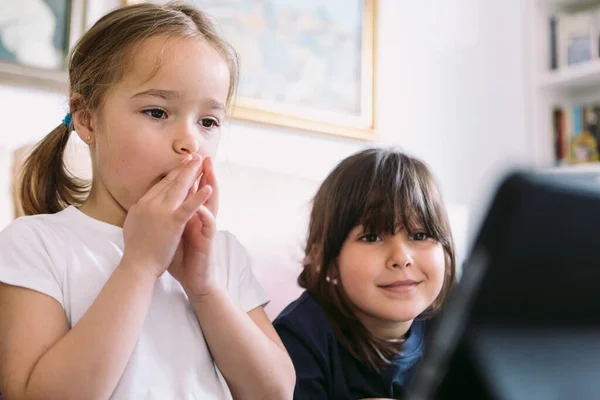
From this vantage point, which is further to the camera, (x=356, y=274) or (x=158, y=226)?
(x=356, y=274)

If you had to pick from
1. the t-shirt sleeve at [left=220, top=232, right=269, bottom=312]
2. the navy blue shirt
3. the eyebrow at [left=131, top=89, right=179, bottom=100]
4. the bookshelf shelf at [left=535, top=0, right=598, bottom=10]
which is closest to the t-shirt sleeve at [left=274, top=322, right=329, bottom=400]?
the navy blue shirt

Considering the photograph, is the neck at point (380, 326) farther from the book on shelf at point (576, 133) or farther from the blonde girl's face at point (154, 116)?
the book on shelf at point (576, 133)

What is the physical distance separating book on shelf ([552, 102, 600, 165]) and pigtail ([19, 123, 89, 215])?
2.09 meters

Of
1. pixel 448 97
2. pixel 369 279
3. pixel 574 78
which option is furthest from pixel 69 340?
pixel 574 78

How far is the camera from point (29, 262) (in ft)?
2.55

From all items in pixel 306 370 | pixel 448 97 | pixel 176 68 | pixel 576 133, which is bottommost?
pixel 306 370

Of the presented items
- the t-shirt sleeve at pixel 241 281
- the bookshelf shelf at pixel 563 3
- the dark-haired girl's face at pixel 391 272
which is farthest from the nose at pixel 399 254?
the bookshelf shelf at pixel 563 3

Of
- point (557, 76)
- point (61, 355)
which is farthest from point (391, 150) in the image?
point (557, 76)

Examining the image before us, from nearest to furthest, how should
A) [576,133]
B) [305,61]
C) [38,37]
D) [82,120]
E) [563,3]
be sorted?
[82,120] → [38,37] → [305,61] → [576,133] → [563,3]

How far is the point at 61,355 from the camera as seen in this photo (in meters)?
0.70

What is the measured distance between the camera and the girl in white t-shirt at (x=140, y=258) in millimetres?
724

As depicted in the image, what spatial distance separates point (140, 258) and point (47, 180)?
0.35 metres

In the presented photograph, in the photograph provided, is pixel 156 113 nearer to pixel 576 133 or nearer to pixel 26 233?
pixel 26 233

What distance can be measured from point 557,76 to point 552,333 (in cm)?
247
